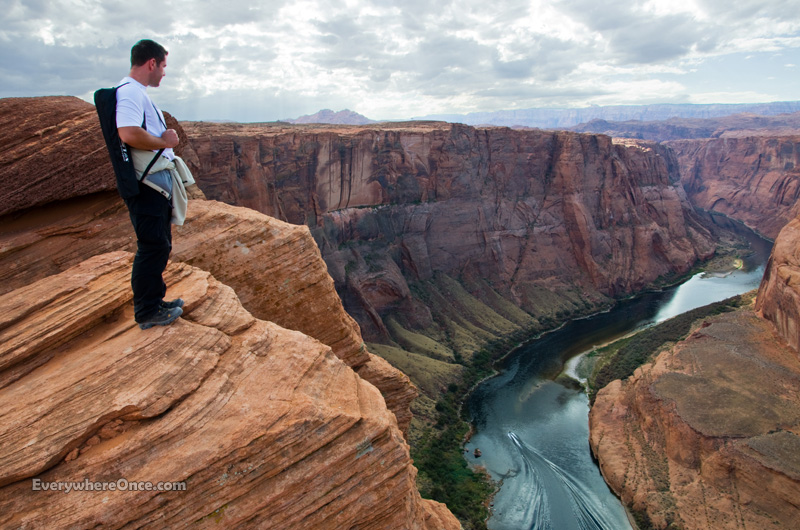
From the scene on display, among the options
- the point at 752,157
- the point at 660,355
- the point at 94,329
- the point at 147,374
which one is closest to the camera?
the point at 147,374

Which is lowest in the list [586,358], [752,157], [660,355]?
[586,358]

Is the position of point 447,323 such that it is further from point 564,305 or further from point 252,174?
point 252,174

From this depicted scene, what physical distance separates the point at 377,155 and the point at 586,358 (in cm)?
3378

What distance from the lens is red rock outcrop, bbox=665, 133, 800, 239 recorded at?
106875 millimetres

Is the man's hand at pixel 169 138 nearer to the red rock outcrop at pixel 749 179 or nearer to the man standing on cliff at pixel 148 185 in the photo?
the man standing on cliff at pixel 148 185

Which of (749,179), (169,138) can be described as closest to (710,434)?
(169,138)

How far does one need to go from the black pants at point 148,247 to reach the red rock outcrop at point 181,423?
19.7 inches

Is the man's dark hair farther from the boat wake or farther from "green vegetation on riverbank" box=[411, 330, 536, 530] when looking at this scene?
the boat wake

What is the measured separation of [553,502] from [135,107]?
1358 inches

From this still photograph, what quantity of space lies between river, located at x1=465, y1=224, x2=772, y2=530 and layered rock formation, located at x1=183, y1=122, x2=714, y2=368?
18.1ft

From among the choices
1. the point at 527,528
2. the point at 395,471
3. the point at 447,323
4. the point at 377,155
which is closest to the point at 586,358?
the point at 447,323

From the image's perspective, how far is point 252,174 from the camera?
44000 mm

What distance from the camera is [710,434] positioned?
29.7 meters

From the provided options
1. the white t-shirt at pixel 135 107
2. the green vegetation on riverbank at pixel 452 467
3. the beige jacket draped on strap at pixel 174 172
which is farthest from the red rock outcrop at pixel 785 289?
the white t-shirt at pixel 135 107
